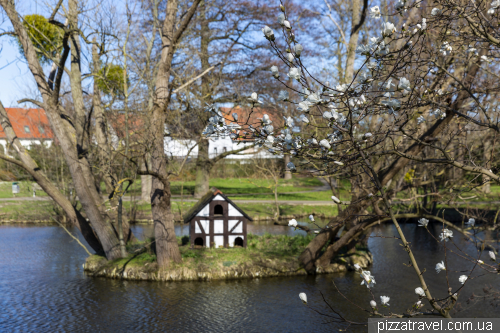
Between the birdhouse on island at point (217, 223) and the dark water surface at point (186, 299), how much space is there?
1.88m

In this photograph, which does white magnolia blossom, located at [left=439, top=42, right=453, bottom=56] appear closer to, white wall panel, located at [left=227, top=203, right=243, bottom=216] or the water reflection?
white wall panel, located at [left=227, top=203, right=243, bottom=216]

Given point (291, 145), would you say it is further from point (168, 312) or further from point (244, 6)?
point (244, 6)

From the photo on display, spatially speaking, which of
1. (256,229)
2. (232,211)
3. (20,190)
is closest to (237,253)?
(232,211)

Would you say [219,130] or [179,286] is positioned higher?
[219,130]

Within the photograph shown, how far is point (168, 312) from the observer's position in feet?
31.5

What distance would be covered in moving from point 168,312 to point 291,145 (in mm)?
7154

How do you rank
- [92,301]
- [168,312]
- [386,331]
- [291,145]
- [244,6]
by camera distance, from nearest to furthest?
[291,145]
[386,331]
[168,312]
[92,301]
[244,6]

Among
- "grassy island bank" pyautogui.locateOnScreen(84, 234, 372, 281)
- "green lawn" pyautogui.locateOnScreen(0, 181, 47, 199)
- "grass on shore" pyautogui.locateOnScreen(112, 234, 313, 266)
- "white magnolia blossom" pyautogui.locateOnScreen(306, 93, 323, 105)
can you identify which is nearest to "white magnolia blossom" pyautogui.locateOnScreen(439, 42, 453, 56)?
"white magnolia blossom" pyautogui.locateOnScreen(306, 93, 323, 105)

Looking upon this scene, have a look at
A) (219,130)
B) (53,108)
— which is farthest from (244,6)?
(219,130)

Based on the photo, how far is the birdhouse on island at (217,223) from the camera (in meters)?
13.4

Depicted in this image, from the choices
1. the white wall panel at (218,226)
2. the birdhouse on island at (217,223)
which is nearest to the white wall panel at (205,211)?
the birdhouse on island at (217,223)

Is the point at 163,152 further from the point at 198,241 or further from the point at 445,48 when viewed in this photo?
the point at 445,48

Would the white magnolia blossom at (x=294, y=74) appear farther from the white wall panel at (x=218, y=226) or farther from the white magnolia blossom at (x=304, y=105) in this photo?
the white wall panel at (x=218, y=226)

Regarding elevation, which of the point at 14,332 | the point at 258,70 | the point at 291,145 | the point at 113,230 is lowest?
the point at 14,332
